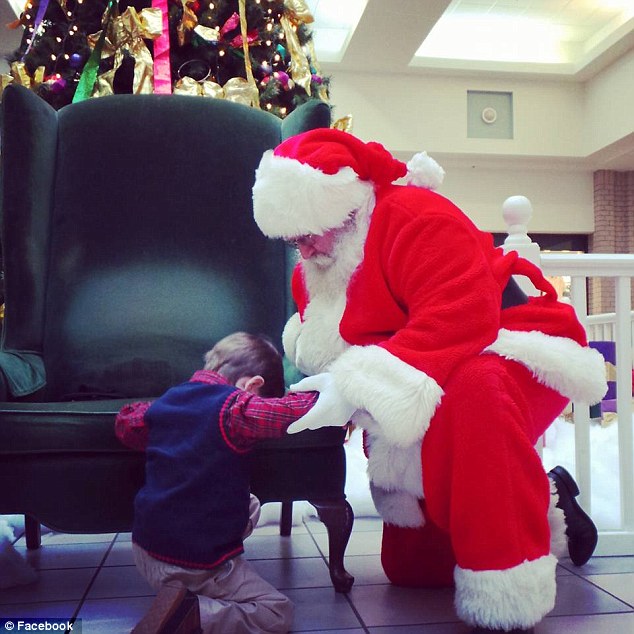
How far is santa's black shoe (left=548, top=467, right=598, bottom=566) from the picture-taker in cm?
174

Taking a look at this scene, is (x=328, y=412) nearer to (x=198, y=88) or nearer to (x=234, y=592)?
(x=234, y=592)

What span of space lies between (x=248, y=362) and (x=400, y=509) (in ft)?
1.57

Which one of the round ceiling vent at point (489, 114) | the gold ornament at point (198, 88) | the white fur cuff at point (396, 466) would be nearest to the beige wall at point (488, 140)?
→ the round ceiling vent at point (489, 114)

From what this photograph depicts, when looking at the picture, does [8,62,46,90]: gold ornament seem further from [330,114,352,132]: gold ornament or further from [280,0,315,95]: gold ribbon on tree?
[330,114,352,132]: gold ornament

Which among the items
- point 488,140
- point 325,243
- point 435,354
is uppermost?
point 488,140

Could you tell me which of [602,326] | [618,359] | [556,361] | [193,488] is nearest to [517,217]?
[618,359]

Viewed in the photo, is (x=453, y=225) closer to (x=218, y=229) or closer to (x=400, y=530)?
(x=400, y=530)

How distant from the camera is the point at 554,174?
8.12 m

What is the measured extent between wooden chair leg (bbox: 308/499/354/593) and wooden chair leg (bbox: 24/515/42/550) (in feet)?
3.12

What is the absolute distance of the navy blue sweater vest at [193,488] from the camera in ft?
4.20

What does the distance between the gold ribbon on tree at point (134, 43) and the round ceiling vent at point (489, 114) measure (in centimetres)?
568

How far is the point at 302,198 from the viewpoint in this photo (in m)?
1.33

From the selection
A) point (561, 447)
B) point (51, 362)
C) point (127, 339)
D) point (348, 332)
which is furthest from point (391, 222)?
point (561, 447)

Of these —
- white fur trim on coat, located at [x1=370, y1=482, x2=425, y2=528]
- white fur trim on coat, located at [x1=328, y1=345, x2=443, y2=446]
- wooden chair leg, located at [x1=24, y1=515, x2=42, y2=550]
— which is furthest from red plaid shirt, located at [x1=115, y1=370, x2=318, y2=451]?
wooden chair leg, located at [x1=24, y1=515, x2=42, y2=550]
